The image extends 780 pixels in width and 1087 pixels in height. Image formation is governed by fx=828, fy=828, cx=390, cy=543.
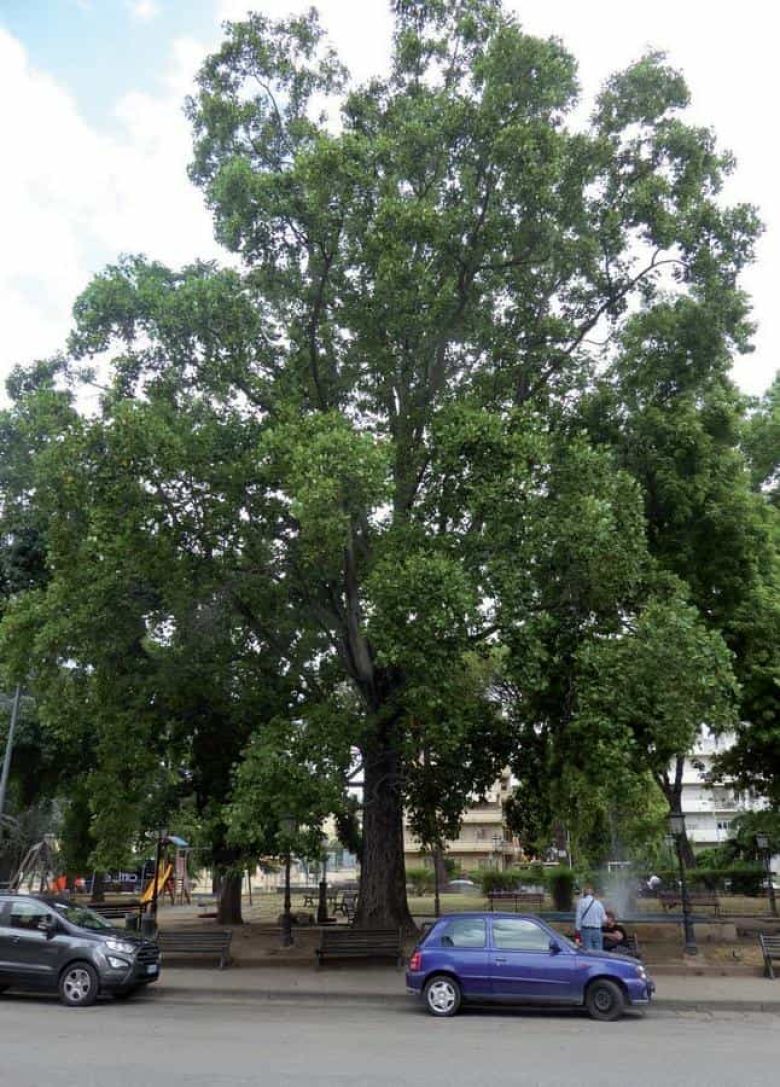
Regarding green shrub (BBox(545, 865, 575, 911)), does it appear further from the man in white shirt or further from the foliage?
the man in white shirt

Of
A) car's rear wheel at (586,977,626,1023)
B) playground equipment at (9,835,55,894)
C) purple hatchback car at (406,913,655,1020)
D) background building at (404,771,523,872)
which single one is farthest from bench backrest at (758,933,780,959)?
background building at (404,771,523,872)

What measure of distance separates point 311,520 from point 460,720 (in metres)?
4.00

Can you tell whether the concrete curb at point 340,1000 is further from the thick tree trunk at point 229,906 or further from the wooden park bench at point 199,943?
the thick tree trunk at point 229,906

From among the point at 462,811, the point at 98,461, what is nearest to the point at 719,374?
the point at 462,811

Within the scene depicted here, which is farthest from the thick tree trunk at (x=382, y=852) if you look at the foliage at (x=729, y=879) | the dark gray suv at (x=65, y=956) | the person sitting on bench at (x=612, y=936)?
the foliage at (x=729, y=879)

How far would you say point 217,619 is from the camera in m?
16.1

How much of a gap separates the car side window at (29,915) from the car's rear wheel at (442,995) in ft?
18.9

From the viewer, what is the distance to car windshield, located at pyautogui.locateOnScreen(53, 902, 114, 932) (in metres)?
12.6

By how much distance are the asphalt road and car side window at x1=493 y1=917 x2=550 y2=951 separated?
0.86 meters

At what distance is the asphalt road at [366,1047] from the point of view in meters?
7.26

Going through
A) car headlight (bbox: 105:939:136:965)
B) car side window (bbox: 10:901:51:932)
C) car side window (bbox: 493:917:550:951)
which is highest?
car side window (bbox: 10:901:51:932)

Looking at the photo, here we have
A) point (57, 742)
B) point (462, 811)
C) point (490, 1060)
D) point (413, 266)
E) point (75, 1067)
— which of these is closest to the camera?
point (75, 1067)

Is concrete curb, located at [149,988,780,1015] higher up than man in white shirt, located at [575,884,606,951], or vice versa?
man in white shirt, located at [575,884,606,951]

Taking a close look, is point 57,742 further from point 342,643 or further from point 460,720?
point 460,720
